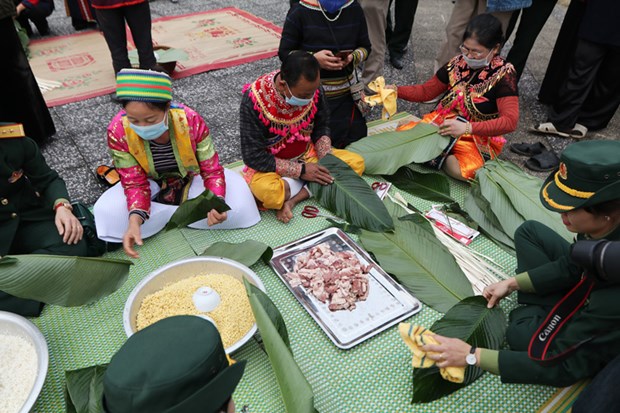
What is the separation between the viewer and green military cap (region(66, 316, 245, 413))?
2.99 feet

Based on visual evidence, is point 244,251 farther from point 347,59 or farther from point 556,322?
point 347,59

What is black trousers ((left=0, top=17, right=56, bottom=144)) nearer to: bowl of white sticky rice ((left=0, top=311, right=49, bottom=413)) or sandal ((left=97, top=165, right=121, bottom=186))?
sandal ((left=97, top=165, right=121, bottom=186))

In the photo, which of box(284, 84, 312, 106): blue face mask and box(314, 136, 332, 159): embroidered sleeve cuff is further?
box(314, 136, 332, 159): embroidered sleeve cuff

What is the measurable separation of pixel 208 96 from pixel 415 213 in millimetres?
2558

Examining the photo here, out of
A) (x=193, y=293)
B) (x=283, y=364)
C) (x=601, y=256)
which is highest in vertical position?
(x=601, y=256)

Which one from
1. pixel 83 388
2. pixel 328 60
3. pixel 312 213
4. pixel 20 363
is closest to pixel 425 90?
pixel 328 60

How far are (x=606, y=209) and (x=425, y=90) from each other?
190 centimetres

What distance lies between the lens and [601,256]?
1.25m

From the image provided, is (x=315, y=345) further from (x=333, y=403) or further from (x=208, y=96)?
(x=208, y=96)

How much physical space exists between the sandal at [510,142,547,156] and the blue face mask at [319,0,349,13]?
5.90 feet

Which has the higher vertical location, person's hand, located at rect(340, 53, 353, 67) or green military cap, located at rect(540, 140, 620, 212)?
green military cap, located at rect(540, 140, 620, 212)

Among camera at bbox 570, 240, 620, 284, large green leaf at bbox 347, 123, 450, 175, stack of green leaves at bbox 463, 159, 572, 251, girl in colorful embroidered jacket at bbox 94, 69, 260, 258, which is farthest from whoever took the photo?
large green leaf at bbox 347, 123, 450, 175

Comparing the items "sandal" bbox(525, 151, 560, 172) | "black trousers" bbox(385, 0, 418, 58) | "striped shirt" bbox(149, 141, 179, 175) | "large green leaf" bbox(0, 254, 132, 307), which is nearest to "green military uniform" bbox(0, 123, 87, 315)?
"large green leaf" bbox(0, 254, 132, 307)

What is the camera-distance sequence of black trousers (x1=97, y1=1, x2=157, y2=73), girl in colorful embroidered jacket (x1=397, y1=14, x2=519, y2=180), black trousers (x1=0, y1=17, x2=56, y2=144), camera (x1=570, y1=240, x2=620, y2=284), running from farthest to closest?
black trousers (x1=97, y1=1, x2=157, y2=73) → black trousers (x1=0, y1=17, x2=56, y2=144) → girl in colorful embroidered jacket (x1=397, y1=14, x2=519, y2=180) → camera (x1=570, y1=240, x2=620, y2=284)
